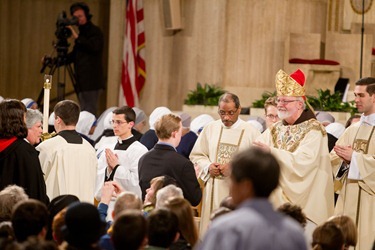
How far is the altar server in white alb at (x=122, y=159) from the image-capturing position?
28.9 ft

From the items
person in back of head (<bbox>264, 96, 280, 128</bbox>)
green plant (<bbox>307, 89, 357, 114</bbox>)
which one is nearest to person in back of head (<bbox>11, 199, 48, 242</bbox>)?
person in back of head (<bbox>264, 96, 280, 128</bbox>)

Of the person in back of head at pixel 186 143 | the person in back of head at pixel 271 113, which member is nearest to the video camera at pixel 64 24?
the person in back of head at pixel 186 143

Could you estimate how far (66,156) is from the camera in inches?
350

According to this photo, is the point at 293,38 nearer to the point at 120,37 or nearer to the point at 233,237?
the point at 120,37

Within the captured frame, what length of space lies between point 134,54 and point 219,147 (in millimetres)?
6805

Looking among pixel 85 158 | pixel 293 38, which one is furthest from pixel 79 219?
pixel 293 38

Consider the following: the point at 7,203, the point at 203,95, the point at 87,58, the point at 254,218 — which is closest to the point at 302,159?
the point at 7,203

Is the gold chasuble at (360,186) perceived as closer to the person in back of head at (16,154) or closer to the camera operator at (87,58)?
the person in back of head at (16,154)

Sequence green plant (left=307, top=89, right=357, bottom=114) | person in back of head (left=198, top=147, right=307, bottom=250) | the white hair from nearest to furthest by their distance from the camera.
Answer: person in back of head (left=198, top=147, right=307, bottom=250) < the white hair < green plant (left=307, top=89, right=357, bottom=114)

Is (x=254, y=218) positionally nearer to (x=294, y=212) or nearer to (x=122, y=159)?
(x=294, y=212)

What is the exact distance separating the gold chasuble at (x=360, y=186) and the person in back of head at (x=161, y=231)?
3708 mm

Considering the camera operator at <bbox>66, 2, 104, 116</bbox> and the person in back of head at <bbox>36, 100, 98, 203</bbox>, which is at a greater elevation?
the camera operator at <bbox>66, 2, 104, 116</bbox>

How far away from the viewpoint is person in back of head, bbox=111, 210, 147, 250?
5.07 metres

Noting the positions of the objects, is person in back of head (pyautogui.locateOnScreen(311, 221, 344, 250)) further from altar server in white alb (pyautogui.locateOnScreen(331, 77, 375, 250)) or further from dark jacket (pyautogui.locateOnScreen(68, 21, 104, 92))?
dark jacket (pyautogui.locateOnScreen(68, 21, 104, 92))
